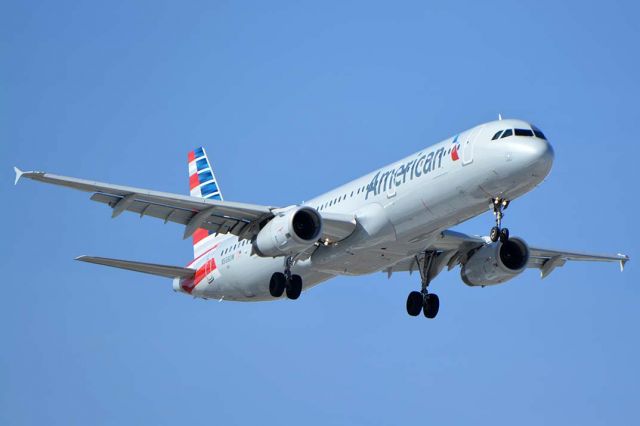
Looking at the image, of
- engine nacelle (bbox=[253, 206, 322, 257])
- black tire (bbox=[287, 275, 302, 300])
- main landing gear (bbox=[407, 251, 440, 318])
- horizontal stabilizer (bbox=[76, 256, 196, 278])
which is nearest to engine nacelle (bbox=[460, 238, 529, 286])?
main landing gear (bbox=[407, 251, 440, 318])

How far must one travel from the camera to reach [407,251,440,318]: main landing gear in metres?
46.9

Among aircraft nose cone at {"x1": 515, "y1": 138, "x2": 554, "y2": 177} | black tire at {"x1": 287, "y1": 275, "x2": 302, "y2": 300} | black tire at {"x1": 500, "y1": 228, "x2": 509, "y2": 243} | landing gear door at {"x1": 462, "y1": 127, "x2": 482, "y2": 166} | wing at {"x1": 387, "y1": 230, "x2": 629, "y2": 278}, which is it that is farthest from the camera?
wing at {"x1": 387, "y1": 230, "x2": 629, "y2": 278}

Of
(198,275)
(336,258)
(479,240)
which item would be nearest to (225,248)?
(198,275)

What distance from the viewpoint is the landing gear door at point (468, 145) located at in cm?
3916

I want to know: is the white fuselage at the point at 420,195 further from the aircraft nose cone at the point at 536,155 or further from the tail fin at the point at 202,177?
the tail fin at the point at 202,177

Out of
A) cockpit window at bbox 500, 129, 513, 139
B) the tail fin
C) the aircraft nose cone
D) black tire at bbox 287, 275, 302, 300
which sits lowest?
black tire at bbox 287, 275, 302, 300

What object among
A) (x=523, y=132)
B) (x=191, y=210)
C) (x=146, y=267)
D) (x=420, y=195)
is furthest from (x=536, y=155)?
(x=146, y=267)

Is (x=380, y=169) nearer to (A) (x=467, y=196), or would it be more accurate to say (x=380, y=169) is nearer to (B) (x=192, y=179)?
(A) (x=467, y=196)

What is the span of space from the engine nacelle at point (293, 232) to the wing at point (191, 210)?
0.50 meters

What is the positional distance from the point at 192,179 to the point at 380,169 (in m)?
17.4

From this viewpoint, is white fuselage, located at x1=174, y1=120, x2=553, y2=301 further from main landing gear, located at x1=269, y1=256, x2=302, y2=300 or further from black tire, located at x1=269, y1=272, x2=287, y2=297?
black tire, located at x1=269, y1=272, x2=287, y2=297

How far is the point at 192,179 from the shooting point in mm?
58188

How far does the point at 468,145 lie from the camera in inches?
1553

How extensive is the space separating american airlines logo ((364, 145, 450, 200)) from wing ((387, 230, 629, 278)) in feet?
9.98
